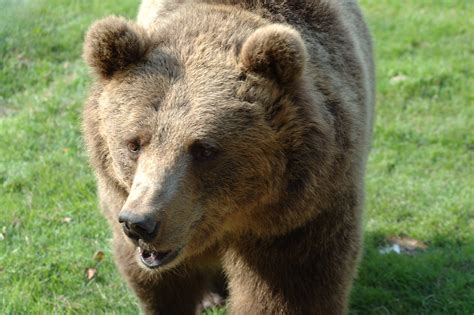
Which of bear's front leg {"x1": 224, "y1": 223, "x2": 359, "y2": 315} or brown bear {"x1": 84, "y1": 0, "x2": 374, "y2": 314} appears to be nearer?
brown bear {"x1": 84, "y1": 0, "x2": 374, "y2": 314}

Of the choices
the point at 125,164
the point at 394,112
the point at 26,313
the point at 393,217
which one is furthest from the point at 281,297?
the point at 394,112

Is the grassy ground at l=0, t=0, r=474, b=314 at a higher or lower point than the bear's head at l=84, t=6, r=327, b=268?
lower

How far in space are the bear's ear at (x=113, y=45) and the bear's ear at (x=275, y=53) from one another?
1.73 feet

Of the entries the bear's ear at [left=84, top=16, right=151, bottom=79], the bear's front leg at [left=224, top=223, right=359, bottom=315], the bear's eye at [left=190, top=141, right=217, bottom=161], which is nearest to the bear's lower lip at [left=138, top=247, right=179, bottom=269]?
the bear's eye at [left=190, top=141, right=217, bottom=161]

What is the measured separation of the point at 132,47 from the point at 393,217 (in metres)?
3.44

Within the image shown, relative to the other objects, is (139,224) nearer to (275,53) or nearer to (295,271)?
(275,53)

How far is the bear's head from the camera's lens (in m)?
3.57

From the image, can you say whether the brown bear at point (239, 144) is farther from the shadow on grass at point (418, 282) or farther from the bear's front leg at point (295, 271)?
the shadow on grass at point (418, 282)

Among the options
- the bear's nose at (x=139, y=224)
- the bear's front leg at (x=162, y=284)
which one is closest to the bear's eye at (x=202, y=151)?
the bear's nose at (x=139, y=224)

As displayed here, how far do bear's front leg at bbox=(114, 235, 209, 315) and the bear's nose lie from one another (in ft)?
3.68

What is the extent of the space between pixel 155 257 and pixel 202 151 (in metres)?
0.54

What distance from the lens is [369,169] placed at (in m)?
7.36

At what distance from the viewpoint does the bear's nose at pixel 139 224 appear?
3.28 m

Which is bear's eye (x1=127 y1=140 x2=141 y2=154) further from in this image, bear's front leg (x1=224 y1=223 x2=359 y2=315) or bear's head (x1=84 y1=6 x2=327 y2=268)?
bear's front leg (x1=224 y1=223 x2=359 y2=315)
